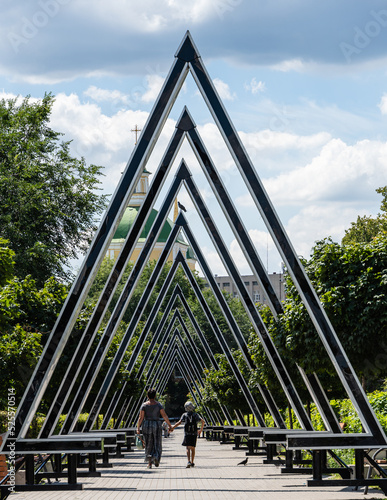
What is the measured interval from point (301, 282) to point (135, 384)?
2487cm

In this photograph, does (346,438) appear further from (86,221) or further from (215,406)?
(215,406)

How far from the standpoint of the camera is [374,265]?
46.0ft

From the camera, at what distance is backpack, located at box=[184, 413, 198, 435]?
20.3m

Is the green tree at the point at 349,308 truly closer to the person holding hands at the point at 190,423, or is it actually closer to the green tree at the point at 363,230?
the person holding hands at the point at 190,423

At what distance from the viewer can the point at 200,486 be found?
607 inches

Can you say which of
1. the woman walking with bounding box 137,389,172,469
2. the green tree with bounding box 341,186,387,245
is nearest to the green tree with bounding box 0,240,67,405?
the woman walking with bounding box 137,389,172,469

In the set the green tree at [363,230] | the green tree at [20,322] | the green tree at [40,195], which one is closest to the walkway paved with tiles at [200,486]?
the green tree at [20,322]

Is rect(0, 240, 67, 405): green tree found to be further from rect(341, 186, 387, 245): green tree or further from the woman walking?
rect(341, 186, 387, 245): green tree

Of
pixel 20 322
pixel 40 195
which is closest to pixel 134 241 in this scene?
pixel 20 322

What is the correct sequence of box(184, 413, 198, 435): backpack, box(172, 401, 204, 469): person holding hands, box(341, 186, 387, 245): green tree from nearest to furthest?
box(172, 401, 204, 469): person holding hands
box(184, 413, 198, 435): backpack
box(341, 186, 387, 245): green tree

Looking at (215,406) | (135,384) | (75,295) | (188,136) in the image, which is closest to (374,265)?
(75,295)

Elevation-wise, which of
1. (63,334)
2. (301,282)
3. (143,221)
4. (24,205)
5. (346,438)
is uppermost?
(24,205)

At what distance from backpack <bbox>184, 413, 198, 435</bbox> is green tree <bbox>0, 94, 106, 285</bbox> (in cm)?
1123

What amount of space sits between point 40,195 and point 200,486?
17620 millimetres
